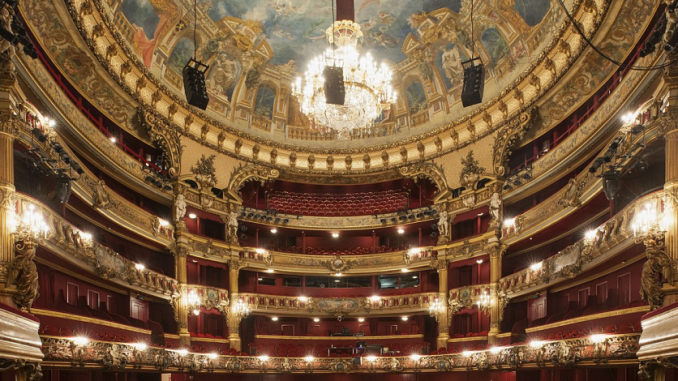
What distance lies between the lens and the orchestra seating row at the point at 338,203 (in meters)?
26.8

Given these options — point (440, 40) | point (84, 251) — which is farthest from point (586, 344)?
point (440, 40)

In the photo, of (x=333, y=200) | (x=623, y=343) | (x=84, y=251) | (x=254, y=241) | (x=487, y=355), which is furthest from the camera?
(x=333, y=200)

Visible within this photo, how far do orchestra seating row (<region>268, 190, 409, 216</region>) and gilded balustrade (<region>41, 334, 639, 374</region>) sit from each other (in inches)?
284

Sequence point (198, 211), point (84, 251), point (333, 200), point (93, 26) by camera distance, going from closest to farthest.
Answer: point (84, 251), point (93, 26), point (198, 211), point (333, 200)

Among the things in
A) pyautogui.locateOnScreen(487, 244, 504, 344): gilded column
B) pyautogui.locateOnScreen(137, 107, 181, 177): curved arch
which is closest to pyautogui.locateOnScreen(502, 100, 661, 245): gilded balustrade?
pyautogui.locateOnScreen(487, 244, 504, 344): gilded column

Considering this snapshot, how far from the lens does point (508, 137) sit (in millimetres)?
21203

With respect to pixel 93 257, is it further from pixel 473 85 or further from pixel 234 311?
pixel 473 85

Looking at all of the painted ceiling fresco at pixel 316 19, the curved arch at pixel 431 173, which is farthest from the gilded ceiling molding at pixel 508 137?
the painted ceiling fresco at pixel 316 19

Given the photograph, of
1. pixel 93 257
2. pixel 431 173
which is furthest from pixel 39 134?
pixel 431 173

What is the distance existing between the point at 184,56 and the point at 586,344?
56.7ft

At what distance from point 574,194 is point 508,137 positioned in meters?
5.89

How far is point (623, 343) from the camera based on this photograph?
11.7 metres

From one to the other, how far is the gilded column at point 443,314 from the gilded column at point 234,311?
7840 millimetres

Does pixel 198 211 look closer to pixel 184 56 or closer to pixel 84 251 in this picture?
pixel 184 56
